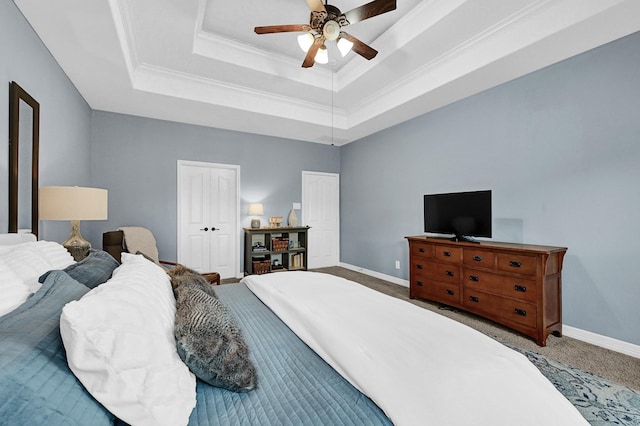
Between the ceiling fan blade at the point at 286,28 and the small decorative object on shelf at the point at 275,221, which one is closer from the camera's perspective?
the ceiling fan blade at the point at 286,28

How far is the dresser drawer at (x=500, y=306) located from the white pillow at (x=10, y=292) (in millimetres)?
3387

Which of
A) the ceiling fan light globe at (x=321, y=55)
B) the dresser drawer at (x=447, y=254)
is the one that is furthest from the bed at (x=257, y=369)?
the ceiling fan light globe at (x=321, y=55)

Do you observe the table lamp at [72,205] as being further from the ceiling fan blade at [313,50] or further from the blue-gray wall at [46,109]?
the ceiling fan blade at [313,50]

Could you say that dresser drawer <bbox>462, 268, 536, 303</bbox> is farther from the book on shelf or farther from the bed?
the book on shelf

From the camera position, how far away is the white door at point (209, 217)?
4637 mm

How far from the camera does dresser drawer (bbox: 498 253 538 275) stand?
261 centimetres

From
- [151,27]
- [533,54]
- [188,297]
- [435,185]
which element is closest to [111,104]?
[151,27]

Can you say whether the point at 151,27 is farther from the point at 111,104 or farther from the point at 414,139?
the point at 414,139

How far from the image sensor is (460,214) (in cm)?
339

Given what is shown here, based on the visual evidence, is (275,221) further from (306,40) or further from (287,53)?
(306,40)

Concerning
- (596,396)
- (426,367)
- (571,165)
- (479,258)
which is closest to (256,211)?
(479,258)

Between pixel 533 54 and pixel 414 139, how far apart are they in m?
1.84

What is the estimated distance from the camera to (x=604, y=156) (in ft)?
8.43

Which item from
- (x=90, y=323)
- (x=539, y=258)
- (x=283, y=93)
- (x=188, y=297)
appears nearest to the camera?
(x=90, y=323)
